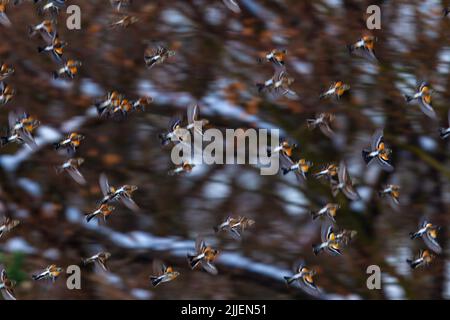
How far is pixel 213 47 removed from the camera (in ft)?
9.53

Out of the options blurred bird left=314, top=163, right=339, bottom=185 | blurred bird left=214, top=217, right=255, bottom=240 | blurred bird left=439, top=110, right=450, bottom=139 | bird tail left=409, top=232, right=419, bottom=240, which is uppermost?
blurred bird left=439, top=110, right=450, bottom=139

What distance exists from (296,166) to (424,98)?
23.3 inches

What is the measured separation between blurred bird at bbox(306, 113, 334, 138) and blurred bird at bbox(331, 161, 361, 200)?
15 cm

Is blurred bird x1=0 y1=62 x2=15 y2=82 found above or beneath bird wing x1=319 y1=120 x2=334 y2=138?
above

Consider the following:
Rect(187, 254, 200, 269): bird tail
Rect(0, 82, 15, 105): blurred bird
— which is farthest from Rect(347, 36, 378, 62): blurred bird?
Rect(0, 82, 15, 105): blurred bird

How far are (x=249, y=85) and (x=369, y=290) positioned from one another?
0.96 m

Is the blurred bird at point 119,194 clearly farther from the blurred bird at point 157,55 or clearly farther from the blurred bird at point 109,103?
the blurred bird at point 157,55

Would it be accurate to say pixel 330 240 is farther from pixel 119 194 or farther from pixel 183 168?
pixel 119 194

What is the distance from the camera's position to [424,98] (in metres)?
2.86

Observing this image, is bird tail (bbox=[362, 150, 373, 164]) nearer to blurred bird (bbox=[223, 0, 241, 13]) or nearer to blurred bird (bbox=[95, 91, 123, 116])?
blurred bird (bbox=[223, 0, 241, 13])

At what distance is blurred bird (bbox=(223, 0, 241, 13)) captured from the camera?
9.50ft

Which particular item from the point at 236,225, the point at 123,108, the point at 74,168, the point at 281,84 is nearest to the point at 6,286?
the point at 74,168

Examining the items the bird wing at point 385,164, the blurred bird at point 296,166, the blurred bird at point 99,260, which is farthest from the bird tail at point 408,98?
the blurred bird at point 99,260
